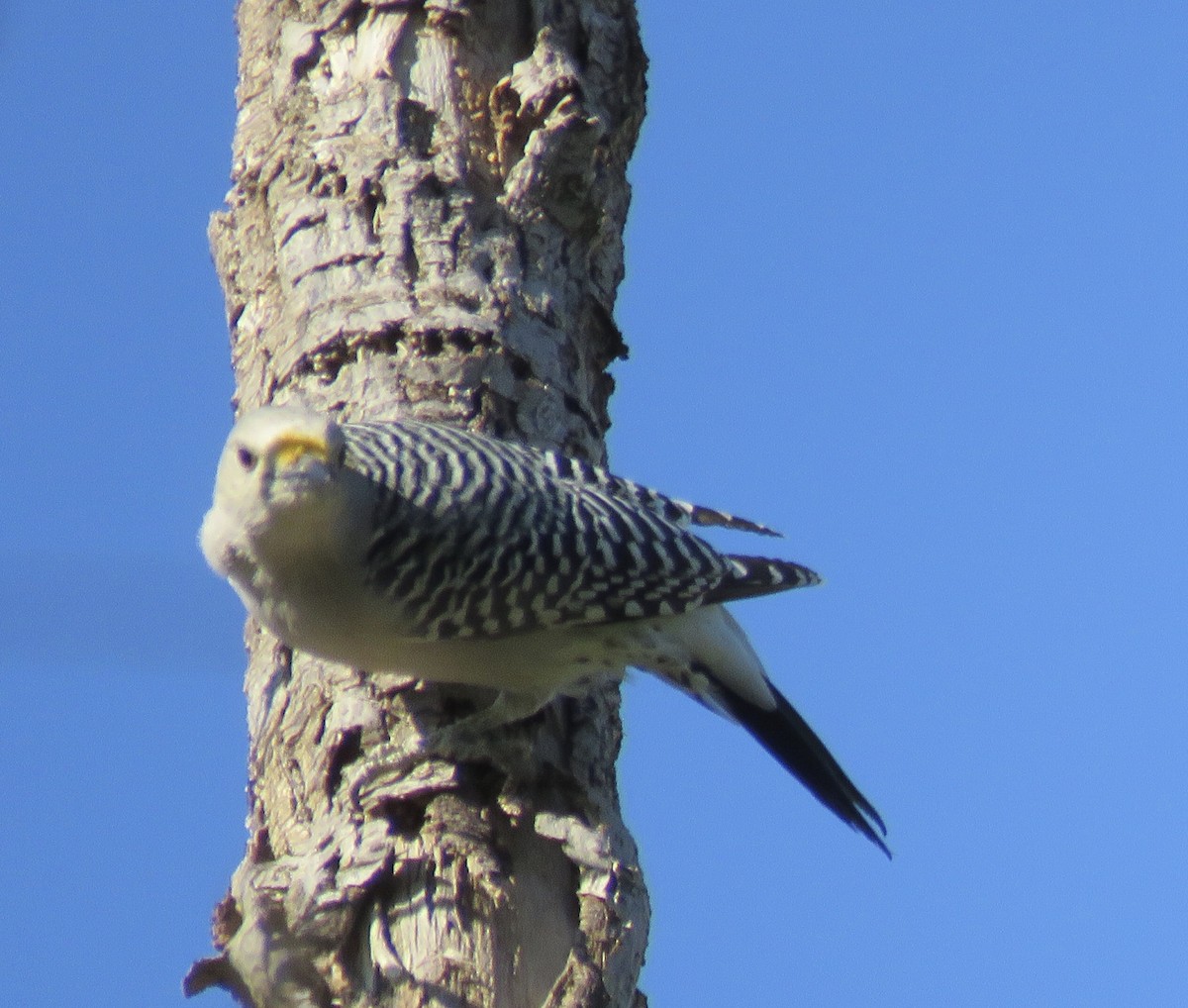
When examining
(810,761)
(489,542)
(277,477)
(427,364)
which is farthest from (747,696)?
(277,477)

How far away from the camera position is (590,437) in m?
5.15

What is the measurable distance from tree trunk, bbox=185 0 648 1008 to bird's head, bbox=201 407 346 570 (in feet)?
1.40

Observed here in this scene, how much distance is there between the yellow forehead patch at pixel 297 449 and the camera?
420 centimetres

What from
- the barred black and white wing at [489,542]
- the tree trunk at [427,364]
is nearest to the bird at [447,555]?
the barred black and white wing at [489,542]

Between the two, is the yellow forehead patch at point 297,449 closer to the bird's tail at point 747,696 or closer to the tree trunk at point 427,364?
the tree trunk at point 427,364

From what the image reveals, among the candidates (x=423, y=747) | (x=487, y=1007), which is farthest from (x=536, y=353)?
(x=487, y=1007)

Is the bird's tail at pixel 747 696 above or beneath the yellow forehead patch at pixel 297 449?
beneath

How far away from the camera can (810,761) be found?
16.6ft

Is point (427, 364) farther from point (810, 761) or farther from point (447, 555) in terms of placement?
point (810, 761)

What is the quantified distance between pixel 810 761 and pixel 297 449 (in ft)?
5.71

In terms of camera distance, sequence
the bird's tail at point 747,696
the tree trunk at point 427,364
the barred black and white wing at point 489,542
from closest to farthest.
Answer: the tree trunk at point 427,364 < the barred black and white wing at point 489,542 < the bird's tail at point 747,696

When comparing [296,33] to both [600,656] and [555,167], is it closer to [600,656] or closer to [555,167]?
[555,167]

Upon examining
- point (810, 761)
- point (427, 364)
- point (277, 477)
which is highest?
point (427, 364)

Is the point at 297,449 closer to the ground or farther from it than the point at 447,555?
farther from it
